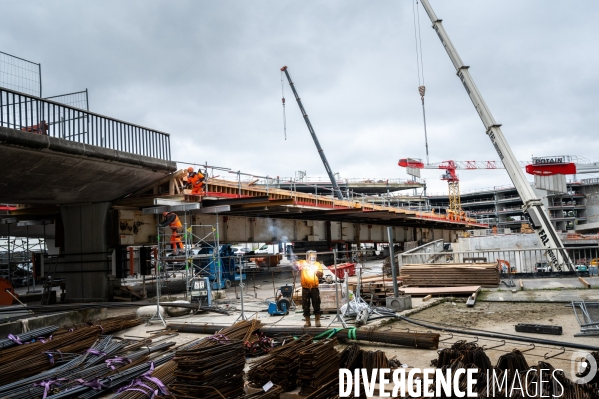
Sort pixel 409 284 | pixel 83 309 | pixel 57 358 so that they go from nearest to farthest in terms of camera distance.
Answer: pixel 57 358
pixel 83 309
pixel 409 284

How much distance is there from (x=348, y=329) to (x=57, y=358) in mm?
5419

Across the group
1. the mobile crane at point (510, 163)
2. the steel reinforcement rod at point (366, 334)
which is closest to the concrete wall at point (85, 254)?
the steel reinforcement rod at point (366, 334)

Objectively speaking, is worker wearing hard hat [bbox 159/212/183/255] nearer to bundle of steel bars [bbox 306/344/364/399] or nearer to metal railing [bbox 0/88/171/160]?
metal railing [bbox 0/88/171/160]

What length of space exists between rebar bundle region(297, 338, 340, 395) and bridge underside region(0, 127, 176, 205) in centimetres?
943

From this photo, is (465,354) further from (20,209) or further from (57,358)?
(20,209)

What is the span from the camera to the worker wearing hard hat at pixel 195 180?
17.8 metres

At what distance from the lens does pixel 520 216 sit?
11581 centimetres

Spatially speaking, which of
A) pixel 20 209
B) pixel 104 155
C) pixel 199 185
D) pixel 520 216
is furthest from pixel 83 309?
pixel 520 216

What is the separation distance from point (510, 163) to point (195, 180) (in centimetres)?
1929

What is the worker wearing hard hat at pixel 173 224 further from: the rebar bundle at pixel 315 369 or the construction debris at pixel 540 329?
the construction debris at pixel 540 329

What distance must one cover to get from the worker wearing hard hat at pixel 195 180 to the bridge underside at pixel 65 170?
1.17m

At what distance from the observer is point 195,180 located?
58.3 feet

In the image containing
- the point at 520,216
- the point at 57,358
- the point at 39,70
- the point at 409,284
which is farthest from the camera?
the point at 520,216

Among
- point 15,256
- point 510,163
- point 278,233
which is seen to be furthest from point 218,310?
point 15,256
